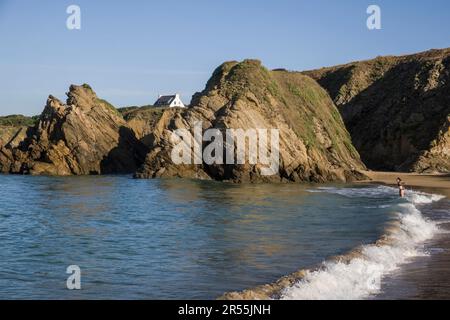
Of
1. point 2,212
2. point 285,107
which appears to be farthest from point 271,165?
point 2,212

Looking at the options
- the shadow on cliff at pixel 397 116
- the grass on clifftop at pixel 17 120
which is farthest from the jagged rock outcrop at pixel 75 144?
the grass on clifftop at pixel 17 120

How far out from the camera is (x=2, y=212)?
32.1 metres

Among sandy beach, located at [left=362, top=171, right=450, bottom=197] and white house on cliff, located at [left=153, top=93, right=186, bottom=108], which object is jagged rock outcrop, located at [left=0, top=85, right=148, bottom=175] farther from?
white house on cliff, located at [left=153, top=93, right=186, bottom=108]

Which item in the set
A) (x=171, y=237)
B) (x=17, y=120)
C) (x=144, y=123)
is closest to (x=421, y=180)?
(x=171, y=237)

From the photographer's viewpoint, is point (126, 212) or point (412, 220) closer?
point (412, 220)

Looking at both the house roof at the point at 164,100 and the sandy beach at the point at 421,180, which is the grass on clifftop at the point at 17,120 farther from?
the sandy beach at the point at 421,180

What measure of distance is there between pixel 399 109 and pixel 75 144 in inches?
1709

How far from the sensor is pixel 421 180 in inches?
2239

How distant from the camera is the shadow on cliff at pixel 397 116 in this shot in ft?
244

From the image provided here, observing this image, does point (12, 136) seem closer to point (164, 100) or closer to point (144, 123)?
point (144, 123)

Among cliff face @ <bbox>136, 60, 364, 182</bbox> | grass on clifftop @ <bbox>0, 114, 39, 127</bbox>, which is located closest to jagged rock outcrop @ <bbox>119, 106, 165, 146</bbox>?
cliff face @ <bbox>136, 60, 364, 182</bbox>
